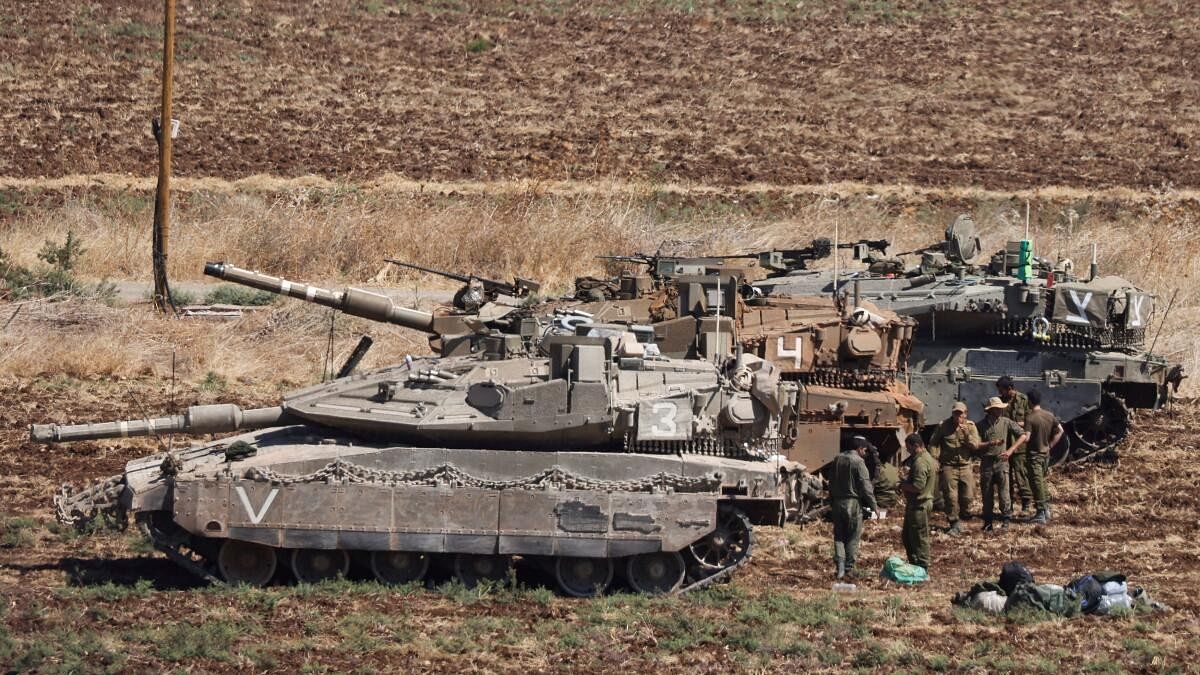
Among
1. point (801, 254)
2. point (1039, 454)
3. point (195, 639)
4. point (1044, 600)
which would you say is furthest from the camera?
point (801, 254)

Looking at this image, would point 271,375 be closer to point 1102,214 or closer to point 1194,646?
point 1194,646

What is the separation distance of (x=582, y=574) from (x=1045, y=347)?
9684mm

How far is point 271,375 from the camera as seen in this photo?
2742 cm

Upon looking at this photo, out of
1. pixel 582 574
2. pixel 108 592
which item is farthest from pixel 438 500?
pixel 108 592

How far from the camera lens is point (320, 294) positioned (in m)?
19.3

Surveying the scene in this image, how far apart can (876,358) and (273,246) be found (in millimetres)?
16264

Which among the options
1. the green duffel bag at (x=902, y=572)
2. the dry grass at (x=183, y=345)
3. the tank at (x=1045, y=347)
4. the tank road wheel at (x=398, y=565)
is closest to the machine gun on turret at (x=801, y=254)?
the tank at (x=1045, y=347)

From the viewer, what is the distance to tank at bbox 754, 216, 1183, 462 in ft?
75.2

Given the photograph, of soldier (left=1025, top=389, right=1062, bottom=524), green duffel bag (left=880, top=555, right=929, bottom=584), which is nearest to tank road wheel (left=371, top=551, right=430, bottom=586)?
green duffel bag (left=880, top=555, right=929, bottom=584)

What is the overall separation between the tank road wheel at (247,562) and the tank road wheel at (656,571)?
10.5 feet

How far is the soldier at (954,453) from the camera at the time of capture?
1918cm

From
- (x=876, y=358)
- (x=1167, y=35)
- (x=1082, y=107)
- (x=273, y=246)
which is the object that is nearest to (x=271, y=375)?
(x=273, y=246)

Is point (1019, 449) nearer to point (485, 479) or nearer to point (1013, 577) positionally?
point (1013, 577)

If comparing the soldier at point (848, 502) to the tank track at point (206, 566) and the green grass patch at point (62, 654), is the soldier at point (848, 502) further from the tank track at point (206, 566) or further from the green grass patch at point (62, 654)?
the green grass patch at point (62, 654)
